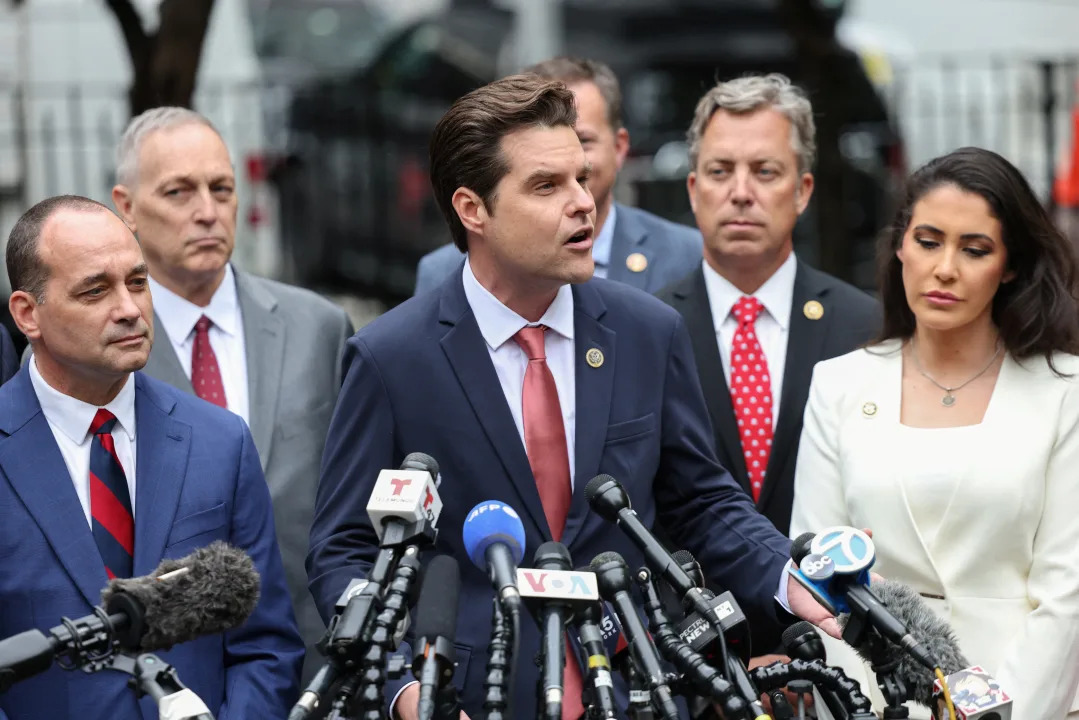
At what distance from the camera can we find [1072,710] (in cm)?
479

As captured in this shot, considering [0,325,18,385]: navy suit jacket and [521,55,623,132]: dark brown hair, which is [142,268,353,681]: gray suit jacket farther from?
[521,55,623,132]: dark brown hair

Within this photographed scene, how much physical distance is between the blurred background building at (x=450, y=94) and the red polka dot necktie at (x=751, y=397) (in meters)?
4.70

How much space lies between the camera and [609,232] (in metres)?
6.50

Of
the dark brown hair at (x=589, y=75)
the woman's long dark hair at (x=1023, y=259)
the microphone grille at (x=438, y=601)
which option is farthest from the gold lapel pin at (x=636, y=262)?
the microphone grille at (x=438, y=601)

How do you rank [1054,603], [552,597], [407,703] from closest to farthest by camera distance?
1. [552,597]
2. [407,703]
3. [1054,603]

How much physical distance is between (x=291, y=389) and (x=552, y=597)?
2464 mm

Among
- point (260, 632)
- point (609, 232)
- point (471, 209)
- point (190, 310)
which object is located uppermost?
point (471, 209)

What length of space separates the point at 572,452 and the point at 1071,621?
1.56 meters

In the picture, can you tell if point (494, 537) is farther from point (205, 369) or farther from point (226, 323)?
point (226, 323)

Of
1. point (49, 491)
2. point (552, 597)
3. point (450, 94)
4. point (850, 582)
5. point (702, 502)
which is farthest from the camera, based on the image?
point (450, 94)

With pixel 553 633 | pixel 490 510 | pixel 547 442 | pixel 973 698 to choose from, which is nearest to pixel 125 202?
pixel 547 442

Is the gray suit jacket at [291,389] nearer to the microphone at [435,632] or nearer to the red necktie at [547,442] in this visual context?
the red necktie at [547,442]

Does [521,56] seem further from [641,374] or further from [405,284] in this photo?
[641,374]

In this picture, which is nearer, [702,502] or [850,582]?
[850,582]
